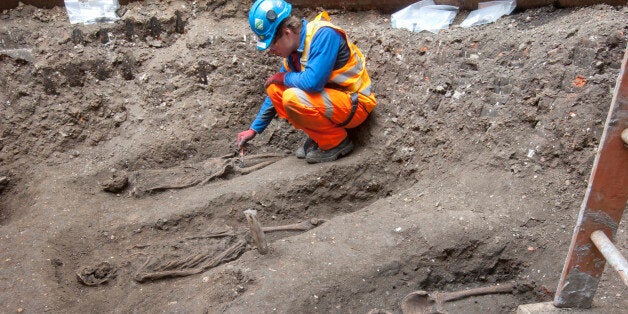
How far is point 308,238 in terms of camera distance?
9.98 ft

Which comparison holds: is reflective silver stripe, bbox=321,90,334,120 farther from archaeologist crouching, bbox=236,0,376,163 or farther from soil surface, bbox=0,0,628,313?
soil surface, bbox=0,0,628,313

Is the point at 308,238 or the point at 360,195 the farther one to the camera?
the point at 360,195

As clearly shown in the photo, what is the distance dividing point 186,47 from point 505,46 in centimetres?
271

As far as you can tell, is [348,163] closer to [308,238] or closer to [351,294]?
[308,238]

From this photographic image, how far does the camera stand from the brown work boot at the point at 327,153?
3.87 meters

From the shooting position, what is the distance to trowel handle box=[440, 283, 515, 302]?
8.48ft

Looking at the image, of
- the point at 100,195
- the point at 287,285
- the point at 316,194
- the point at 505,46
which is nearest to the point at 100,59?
the point at 100,195

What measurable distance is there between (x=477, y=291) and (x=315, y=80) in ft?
5.60

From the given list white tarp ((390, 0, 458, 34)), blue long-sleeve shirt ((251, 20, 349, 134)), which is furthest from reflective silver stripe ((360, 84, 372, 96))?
white tarp ((390, 0, 458, 34))

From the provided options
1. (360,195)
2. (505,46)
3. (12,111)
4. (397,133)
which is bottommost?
(360,195)

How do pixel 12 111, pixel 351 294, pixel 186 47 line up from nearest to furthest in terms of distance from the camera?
pixel 351 294
pixel 12 111
pixel 186 47

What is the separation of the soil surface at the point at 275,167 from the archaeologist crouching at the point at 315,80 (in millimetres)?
197

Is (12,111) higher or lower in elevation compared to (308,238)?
higher

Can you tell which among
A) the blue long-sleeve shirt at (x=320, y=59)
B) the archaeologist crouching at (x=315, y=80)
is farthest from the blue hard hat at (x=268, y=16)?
the blue long-sleeve shirt at (x=320, y=59)
